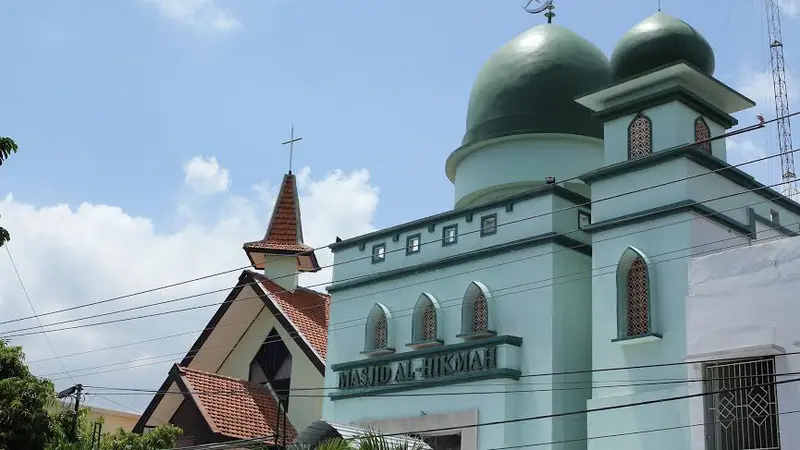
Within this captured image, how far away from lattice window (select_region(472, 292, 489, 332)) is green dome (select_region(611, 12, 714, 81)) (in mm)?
4889

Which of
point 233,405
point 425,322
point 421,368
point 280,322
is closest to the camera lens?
point 421,368

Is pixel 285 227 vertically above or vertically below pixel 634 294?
above

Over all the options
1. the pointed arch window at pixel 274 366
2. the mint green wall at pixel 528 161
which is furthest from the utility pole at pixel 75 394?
the mint green wall at pixel 528 161

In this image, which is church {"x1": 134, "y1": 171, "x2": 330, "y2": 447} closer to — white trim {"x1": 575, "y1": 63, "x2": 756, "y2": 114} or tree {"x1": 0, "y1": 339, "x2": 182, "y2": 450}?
tree {"x1": 0, "y1": 339, "x2": 182, "y2": 450}

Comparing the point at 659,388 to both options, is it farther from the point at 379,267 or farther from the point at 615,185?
the point at 379,267

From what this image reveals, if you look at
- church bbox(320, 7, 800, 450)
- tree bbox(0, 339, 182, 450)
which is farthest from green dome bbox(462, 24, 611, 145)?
tree bbox(0, 339, 182, 450)

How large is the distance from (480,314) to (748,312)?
5.74 metres

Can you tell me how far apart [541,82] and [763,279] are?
8985 mm

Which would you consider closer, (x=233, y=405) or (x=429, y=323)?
(x=429, y=323)

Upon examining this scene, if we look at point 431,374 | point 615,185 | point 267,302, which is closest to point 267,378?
point 267,302

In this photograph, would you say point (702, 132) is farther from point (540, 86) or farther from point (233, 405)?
point (233, 405)

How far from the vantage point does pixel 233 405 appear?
25266 mm

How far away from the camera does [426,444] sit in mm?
20766

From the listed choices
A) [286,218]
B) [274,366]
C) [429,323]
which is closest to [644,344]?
[429,323]
